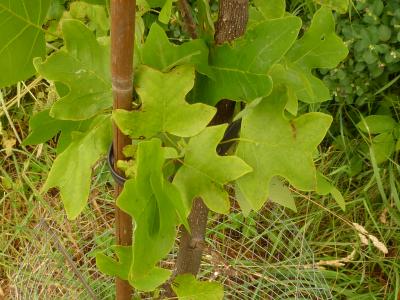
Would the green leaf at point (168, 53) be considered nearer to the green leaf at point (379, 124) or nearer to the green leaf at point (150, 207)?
the green leaf at point (150, 207)

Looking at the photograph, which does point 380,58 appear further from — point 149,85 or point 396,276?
point 149,85

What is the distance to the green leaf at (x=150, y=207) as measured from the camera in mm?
407

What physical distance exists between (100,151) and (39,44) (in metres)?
0.10

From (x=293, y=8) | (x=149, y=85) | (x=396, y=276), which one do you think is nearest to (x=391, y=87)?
(x=293, y=8)

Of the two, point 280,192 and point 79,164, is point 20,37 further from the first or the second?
point 280,192

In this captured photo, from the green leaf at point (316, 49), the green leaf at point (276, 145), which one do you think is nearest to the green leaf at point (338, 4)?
the green leaf at point (316, 49)

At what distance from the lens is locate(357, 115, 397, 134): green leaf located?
137 cm

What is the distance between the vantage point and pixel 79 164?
0.49m

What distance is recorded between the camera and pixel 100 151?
492 millimetres

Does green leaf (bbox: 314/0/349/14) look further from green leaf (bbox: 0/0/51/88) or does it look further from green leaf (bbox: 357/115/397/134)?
green leaf (bbox: 357/115/397/134)

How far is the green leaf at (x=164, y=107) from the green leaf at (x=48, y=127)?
0.08m

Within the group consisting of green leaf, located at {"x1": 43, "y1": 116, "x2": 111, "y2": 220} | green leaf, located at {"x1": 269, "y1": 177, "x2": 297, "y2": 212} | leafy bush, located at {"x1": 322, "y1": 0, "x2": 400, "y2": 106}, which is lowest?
leafy bush, located at {"x1": 322, "y1": 0, "x2": 400, "y2": 106}

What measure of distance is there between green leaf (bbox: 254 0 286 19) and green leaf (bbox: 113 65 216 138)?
0.13 metres

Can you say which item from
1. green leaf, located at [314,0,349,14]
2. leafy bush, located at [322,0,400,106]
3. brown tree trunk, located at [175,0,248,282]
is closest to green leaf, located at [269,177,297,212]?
brown tree trunk, located at [175,0,248,282]
